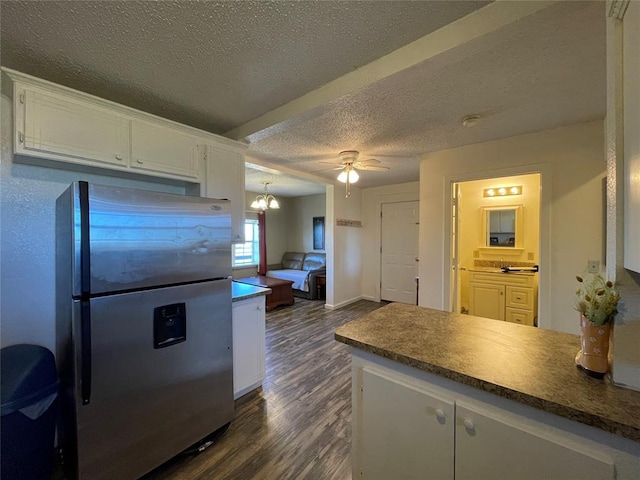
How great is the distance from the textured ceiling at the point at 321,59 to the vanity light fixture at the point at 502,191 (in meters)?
1.78

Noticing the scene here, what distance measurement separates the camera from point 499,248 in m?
3.92

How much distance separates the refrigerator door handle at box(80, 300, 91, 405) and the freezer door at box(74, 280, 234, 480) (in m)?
0.02

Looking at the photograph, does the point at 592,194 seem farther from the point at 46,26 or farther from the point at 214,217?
the point at 46,26

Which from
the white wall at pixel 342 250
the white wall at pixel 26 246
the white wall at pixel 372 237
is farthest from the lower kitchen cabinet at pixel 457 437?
the white wall at pixel 372 237

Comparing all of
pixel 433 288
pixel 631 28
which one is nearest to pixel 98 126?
pixel 631 28

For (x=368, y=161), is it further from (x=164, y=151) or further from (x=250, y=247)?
(x=250, y=247)

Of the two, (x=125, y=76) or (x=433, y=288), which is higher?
(x=125, y=76)

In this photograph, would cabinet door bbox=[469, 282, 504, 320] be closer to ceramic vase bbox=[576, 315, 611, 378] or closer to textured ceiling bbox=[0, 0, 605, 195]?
textured ceiling bbox=[0, 0, 605, 195]

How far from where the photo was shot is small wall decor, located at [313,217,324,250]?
6.46 metres

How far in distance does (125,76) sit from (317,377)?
2778 mm

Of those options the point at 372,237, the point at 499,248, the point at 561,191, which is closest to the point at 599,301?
the point at 561,191

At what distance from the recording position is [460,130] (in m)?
2.38

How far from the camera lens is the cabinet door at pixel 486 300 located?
137 inches

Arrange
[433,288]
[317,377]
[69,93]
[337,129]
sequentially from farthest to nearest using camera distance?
[433,288]
[317,377]
[337,129]
[69,93]
